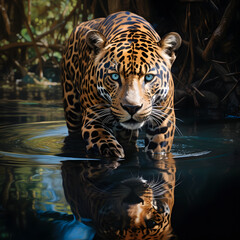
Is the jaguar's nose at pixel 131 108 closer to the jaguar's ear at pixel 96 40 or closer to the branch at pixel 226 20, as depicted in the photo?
the jaguar's ear at pixel 96 40

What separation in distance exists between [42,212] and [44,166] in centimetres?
128

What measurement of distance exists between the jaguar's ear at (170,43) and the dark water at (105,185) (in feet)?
2.95

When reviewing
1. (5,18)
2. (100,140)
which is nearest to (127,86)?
(100,140)

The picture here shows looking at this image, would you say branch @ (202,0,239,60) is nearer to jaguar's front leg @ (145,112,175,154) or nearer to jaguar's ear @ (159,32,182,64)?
jaguar's ear @ (159,32,182,64)

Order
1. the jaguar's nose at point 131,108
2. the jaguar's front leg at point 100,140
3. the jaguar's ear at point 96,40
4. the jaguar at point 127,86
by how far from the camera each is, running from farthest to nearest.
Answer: the jaguar's ear at point 96,40 → the jaguar's front leg at point 100,140 → the jaguar at point 127,86 → the jaguar's nose at point 131,108

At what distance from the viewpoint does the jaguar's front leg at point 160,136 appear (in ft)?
14.6

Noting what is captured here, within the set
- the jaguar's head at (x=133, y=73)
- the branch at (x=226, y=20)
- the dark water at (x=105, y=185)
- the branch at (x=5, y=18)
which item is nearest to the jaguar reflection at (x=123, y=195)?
the dark water at (x=105, y=185)

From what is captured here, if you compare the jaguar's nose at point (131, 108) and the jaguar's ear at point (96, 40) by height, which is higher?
the jaguar's ear at point (96, 40)

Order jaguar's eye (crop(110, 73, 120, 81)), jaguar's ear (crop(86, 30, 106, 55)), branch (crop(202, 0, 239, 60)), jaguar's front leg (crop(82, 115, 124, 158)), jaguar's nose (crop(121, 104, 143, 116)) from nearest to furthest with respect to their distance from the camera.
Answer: jaguar's nose (crop(121, 104, 143, 116)) < jaguar's eye (crop(110, 73, 120, 81)) < jaguar's front leg (crop(82, 115, 124, 158)) < jaguar's ear (crop(86, 30, 106, 55)) < branch (crop(202, 0, 239, 60))

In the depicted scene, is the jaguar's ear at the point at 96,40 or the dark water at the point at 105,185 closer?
the dark water at the point at 105,185

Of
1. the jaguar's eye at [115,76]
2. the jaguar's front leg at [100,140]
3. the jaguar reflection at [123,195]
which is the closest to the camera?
the jaguar reflection at [123,195]

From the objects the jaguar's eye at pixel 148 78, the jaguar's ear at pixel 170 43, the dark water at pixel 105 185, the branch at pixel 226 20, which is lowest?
the dark water at pixel 105 185

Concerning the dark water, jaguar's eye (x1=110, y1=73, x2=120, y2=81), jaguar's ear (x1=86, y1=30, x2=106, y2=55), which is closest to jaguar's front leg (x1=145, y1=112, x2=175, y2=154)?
the dark water

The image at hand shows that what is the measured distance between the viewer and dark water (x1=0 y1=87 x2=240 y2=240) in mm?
2549
